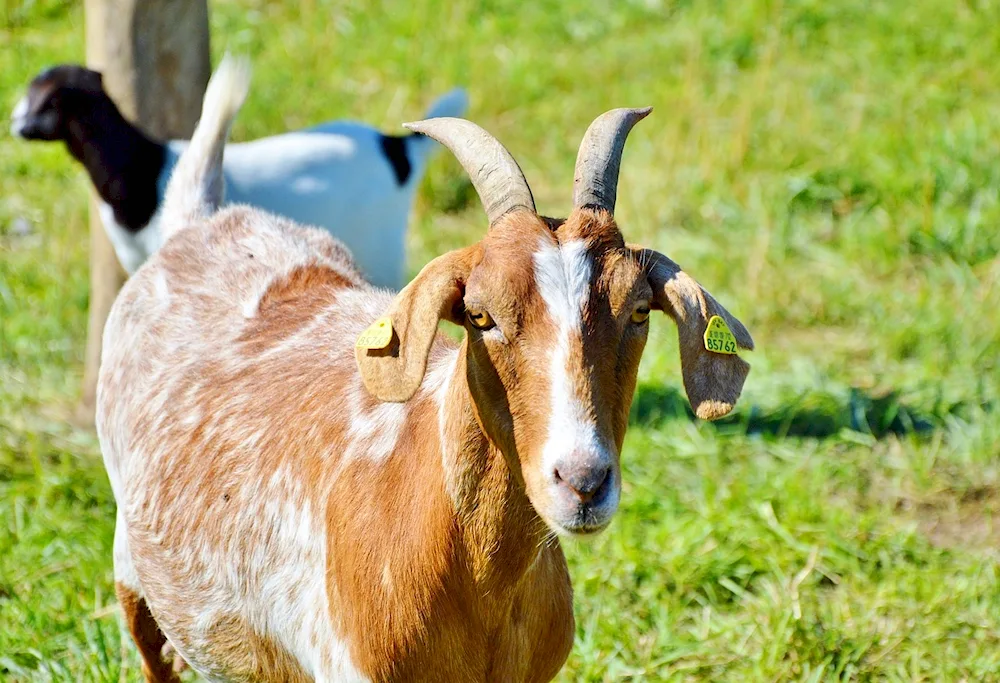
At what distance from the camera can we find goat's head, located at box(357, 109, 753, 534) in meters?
2.47

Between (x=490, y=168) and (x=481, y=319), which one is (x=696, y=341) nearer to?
(x=481, y=319)

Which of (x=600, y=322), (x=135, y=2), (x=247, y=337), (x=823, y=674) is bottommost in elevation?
(x=823, y=674)

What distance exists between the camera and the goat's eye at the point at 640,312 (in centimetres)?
264

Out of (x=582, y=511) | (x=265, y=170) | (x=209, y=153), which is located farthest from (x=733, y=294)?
(x=582, y=511)

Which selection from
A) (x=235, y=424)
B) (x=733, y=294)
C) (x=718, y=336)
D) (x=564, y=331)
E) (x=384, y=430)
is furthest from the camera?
(x=733, y=294)

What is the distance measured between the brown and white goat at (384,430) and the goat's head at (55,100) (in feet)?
7.03

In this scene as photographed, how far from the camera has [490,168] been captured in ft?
9.24

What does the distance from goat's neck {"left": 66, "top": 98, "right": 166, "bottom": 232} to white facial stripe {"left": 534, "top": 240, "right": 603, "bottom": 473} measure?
368cm

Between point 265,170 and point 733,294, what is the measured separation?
8.43 ft

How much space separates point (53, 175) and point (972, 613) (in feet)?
20.3

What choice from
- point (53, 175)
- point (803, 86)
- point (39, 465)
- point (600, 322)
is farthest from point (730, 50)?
point (600, 322)

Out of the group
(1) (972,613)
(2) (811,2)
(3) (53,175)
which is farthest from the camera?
(2) (811,2)

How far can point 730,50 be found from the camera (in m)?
9.39

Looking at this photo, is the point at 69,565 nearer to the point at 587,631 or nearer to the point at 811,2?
the point at 587,631
